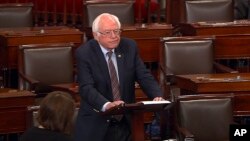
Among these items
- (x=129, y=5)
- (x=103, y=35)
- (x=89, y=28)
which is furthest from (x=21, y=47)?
(x=103, y=35)

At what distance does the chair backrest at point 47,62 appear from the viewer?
6281mm

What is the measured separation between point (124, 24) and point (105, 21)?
9.29ft

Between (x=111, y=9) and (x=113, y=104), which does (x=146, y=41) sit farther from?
(x=113, y=104)

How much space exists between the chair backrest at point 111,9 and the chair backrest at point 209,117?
229cm

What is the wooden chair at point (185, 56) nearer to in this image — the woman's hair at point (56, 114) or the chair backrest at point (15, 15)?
the chair backrest at point (15, 15)

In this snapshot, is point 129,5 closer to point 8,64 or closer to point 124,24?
point 124,24

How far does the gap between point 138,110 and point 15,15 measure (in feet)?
11.6

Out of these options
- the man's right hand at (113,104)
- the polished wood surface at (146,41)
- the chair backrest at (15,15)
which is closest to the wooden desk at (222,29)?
the polished wood surface at (146,41)

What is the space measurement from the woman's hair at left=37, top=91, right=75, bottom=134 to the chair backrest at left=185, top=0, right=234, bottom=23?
12.9ft

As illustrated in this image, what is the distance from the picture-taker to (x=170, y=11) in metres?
7.99

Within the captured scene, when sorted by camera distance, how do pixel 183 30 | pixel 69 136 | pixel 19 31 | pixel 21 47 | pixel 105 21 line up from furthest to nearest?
pixel 183 30
pixel 19 31
pixel 21 47
pixel 105 21
pixel 69 136

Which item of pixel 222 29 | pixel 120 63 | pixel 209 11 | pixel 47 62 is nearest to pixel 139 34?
pixel 222 29

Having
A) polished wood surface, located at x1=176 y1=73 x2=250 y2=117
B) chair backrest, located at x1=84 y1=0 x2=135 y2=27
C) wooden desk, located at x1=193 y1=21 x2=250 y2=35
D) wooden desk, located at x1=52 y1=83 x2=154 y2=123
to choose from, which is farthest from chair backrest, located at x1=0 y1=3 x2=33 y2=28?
polished wood surface, located at x1=176 y1=73 x2=250 y2=117

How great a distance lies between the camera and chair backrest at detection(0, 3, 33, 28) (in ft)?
23.6
